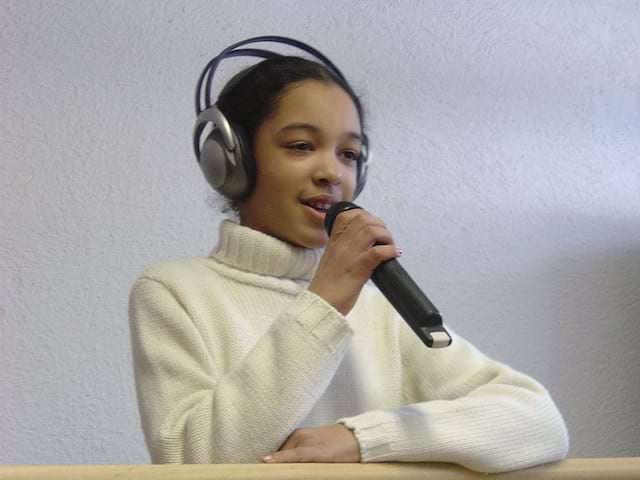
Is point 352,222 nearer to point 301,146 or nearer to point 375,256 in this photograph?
point 375,256

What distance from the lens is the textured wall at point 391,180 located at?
1.35m

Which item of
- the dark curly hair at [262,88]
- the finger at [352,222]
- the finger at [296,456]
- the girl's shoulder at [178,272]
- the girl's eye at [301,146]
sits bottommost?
the finger at [296,456]

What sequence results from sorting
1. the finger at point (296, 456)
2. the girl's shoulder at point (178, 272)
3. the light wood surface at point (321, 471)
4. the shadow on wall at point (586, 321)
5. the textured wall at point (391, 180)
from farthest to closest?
the shadow on wall at point (586, 321)
the textured wall at point (391, 180)
the girl's shoulder at point (178, 272)
the finger at point (296, 456)
the light wood surface at point (321, 471)

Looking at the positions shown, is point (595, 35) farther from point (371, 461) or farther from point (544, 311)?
point (371, 461)

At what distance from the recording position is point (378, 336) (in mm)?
919

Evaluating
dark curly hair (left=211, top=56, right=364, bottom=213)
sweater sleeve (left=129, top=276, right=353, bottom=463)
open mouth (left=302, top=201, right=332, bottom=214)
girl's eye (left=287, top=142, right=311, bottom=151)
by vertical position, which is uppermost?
dark curly hair (left=211, top=56, right=364, bottom=213)

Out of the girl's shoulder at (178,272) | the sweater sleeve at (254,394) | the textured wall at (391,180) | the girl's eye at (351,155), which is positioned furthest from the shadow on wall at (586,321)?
the sweater sleeve at (254,394)

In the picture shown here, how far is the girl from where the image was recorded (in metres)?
0.70

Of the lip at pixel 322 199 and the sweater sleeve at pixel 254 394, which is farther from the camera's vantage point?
the lip at pixel 322 199

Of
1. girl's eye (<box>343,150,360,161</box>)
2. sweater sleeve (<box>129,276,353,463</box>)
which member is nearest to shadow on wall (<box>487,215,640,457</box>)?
girl's eye (<box>343,150,360,161</box>)

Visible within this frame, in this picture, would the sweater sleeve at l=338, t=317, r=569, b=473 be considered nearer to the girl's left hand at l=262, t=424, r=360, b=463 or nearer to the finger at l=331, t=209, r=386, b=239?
the girl's left hand at l=262, t=424, r=360, b=463

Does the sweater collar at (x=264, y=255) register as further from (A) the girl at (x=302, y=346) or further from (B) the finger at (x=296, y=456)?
(B) the finger at (x=296, y=456)

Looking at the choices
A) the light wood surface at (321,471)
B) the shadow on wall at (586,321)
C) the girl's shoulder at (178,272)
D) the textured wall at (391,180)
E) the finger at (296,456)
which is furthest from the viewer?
the shadow on wall at (586,321)

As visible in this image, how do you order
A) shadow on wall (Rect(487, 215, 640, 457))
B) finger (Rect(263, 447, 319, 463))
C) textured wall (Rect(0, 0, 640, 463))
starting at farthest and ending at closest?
shadow on wall (Rect(487, 215, 640, 457)) → textured wall (Rect(0, 0, 640, 463)) → finger (Rect(263, 447, 319, 463))
